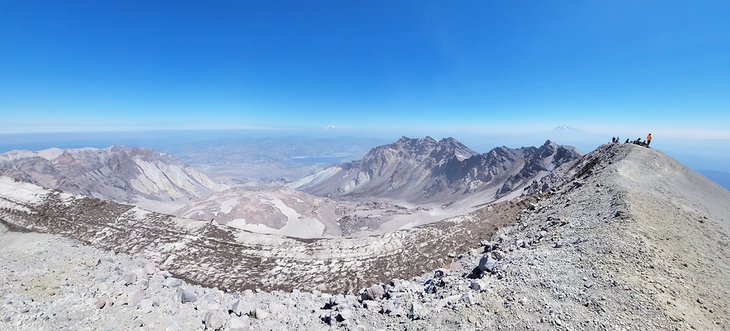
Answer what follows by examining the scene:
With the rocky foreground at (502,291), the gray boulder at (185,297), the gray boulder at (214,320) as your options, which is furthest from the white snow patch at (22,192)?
the gray boulder at (214,320)

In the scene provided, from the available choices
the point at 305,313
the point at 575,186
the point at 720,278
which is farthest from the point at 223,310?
the point at 575,186

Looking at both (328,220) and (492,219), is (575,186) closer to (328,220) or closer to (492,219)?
(492,219)

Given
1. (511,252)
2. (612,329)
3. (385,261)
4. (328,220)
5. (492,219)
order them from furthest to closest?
(328,220) → (492,219) → (385,261) → (511,252) → (612,329)

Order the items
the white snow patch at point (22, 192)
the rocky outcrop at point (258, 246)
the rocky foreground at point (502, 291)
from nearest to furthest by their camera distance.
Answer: the rocky foreground at point (502, 291) < the rocky outcrop at point (258, 246) < the white snow patch at point (22, 192)

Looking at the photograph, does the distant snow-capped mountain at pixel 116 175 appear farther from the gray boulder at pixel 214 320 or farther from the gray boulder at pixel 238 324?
the gray boulder at pixel 238 324

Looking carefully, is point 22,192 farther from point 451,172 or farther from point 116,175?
point 451,172
